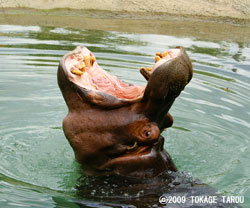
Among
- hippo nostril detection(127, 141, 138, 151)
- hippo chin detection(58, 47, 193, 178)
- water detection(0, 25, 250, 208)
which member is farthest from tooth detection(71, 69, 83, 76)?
water detection(0, 25, 250, 208)

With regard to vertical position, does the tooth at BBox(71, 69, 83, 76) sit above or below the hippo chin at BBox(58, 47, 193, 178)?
above

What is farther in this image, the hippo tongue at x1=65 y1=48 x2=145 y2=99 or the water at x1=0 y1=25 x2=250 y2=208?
the water at x1=0 y1=25 x2=250 y2=208

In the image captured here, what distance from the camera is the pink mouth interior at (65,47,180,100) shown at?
310 cm

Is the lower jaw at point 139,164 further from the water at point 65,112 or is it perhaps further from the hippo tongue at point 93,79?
the hippo tongue at point 93,79

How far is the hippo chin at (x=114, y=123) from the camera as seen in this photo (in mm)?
3006

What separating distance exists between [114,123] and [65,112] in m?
2.66

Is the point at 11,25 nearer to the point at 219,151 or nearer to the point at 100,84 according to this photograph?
the point at 219,151

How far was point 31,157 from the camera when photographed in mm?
4277

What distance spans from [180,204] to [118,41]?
7696 mm

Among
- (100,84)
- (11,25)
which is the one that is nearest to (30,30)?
(11,25)

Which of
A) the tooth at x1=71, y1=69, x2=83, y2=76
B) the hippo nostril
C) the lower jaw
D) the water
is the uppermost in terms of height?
the tooth at x1=71, y1=69, x2=83, y2=76

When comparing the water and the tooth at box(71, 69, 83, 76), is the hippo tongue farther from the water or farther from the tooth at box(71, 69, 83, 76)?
the water

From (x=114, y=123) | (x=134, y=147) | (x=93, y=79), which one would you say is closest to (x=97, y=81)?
(x=93, y=79)

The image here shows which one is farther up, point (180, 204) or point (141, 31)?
point (180, 204)
